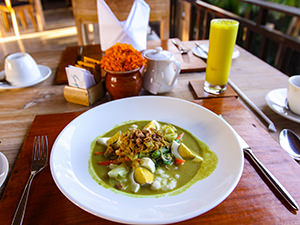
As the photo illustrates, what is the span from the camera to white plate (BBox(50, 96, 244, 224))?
54 centimetres

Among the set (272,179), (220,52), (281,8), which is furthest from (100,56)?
(281,8)

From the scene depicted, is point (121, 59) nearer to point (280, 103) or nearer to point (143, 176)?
point (143, 176)

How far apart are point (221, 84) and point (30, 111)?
0.90m

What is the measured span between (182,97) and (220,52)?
10.7 inches

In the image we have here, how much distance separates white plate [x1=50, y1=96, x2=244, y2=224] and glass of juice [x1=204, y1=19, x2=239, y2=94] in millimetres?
287

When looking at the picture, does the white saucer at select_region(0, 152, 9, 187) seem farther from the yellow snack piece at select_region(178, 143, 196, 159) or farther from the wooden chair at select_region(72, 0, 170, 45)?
the wooden chair at select_region(72, 0, 170, 45)

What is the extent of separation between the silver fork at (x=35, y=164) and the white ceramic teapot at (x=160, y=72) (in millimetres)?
533

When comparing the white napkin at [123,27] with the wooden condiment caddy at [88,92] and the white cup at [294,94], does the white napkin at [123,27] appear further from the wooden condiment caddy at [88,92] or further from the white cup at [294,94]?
the white cup at [294,94]

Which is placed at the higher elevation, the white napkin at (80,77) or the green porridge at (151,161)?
the white napkin at (80,77)

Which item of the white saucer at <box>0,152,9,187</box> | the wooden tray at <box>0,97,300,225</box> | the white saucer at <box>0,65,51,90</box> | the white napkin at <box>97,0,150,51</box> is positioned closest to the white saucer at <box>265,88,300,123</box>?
the wooden tray at <box>0,97,300,225</box>

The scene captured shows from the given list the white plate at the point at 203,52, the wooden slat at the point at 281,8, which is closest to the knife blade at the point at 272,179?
the white plate at the point at 203,52

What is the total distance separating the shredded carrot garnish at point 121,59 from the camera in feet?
3.31

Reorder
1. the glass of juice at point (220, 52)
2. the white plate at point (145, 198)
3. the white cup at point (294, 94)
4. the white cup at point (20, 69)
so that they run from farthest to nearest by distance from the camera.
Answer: the white cup at point (20, 69)
the glass of juice at point (220, 52)
the white cup at point (294, 94)
the white plate at point (145, 198)

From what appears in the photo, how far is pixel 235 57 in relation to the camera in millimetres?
1538
